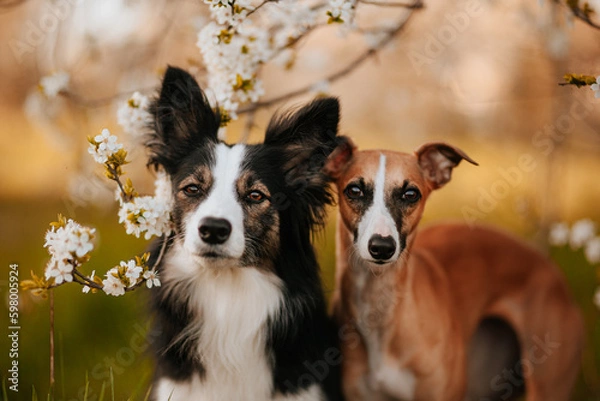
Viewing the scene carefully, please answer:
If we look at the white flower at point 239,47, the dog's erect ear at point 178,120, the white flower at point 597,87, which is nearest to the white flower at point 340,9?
the white flower at point 239,47

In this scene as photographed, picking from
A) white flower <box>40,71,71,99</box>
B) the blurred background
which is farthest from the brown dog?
white flower <box>40,71,71,99</box>

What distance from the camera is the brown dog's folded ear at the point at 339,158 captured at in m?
3.40

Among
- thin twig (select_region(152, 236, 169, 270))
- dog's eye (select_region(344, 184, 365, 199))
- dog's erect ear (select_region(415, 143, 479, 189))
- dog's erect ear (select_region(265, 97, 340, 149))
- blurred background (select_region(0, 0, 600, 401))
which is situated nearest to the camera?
thin twig (select_region(152, 236, 169, 270))

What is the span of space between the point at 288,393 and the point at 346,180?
1.13 meters

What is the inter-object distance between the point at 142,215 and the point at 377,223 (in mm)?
1115

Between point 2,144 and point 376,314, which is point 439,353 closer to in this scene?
point 376,314

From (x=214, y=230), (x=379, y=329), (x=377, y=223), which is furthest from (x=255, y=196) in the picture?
(x=379, y=329)

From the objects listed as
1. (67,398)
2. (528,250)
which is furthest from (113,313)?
(528,250)

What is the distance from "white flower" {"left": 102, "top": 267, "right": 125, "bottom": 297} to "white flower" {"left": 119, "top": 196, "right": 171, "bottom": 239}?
0.64ft

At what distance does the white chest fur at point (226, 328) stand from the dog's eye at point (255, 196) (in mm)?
360

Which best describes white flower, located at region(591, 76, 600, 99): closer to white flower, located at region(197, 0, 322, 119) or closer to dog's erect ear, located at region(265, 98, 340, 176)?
dog's erect ear, located at region(265, 98, 340, 176)

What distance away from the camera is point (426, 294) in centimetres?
368

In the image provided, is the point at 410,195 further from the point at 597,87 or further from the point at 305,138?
the point at 597,87

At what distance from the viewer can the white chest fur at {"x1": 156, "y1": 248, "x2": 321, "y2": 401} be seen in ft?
10.2
